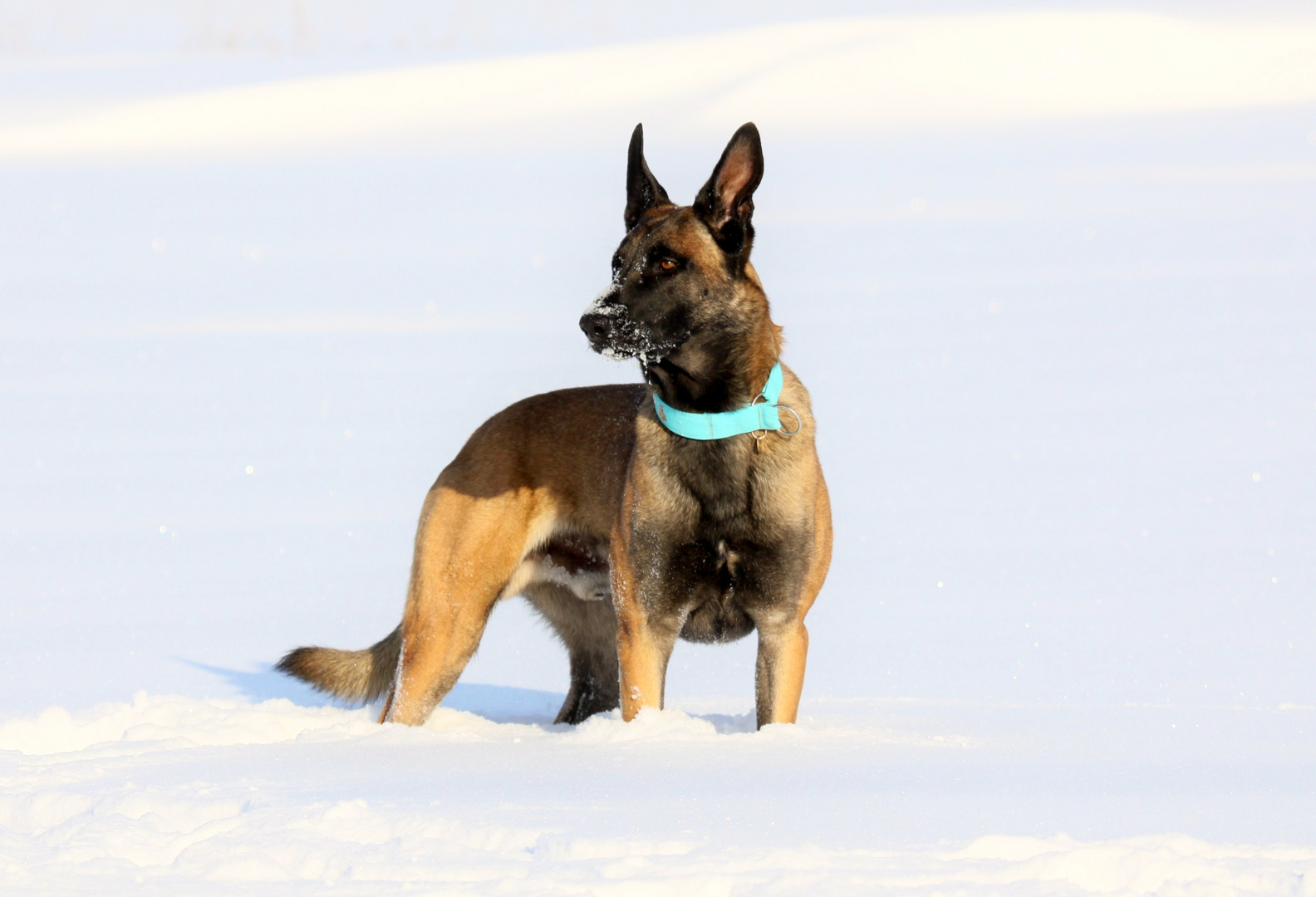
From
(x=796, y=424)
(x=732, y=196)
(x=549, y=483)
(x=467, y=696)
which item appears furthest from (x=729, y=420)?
(x=467, y=696)

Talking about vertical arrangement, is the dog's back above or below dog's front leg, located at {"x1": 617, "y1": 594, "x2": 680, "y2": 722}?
above

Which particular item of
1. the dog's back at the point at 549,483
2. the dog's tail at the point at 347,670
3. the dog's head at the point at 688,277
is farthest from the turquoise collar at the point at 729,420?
the dog's tail at the point at 347,670

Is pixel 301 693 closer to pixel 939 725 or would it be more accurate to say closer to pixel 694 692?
pixel 694 692

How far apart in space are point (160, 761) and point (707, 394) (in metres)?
2.18

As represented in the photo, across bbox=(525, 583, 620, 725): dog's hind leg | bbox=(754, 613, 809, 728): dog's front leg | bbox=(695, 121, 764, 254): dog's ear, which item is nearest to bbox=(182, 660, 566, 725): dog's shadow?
bbox=(525, 583, 620, 725): dog's hind leg

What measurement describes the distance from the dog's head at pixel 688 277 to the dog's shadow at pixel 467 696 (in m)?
2.32

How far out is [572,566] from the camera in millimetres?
5691

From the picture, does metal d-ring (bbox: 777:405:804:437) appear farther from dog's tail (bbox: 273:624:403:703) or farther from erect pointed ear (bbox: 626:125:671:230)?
dog's tail (bbox: 273:624:403:703)

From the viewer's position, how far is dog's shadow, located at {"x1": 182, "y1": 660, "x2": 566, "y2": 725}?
6.53 m

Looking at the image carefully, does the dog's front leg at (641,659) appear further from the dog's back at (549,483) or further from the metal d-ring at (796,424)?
the metal d-ring at (796,424)

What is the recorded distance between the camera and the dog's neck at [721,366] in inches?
189

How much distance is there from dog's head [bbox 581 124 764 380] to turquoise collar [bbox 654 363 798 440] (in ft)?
0.59

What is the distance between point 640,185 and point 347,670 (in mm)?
2507

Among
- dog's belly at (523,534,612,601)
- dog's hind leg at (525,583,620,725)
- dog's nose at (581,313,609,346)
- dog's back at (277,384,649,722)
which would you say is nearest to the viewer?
dog's nose at (581,313,609,346)
